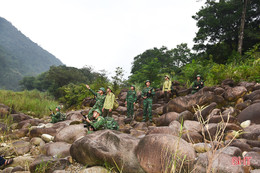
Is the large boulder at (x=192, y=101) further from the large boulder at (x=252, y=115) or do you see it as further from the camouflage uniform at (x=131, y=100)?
the camouflage uniform at (x=131, y=100)

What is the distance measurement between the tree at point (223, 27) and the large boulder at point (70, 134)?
1578 cm

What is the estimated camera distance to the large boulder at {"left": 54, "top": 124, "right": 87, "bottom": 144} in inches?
209

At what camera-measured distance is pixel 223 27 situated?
59.7 ft

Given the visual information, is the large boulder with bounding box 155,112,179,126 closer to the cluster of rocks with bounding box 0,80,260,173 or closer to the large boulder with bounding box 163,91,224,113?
the cluster of rocks with bounding box 0,80,260,173

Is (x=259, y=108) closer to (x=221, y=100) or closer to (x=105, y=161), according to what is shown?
(x=221, y=100)

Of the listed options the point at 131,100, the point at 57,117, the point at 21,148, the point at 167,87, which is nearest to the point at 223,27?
the point at 167,87

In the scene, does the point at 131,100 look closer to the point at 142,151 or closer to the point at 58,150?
the point at 58,150

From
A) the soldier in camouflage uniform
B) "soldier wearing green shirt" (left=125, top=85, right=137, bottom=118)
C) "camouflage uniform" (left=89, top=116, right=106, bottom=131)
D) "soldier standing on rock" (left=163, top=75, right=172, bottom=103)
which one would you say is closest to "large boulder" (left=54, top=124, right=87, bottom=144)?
"camouflage uniform" (left=89, top=116, right=106, bottom=131)

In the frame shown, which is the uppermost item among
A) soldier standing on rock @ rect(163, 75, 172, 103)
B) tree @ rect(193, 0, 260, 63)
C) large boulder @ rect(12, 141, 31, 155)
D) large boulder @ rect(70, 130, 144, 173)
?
tree @ rect(193, 0, 260, 63)

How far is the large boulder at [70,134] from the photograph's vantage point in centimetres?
530

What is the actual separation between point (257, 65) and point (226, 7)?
36.0 feet

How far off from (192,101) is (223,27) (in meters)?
14.7

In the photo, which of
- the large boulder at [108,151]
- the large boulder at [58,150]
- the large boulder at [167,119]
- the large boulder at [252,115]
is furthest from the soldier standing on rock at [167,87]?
the large boulder at [58,150]

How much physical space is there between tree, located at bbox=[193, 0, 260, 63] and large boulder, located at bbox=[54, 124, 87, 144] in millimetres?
15776
